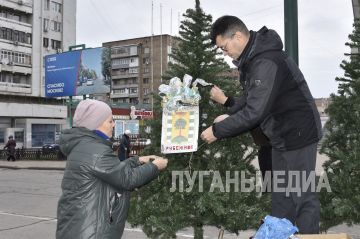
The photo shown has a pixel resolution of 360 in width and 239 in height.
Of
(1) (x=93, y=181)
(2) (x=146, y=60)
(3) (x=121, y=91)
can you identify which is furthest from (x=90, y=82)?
(3) (x=121, y=91)

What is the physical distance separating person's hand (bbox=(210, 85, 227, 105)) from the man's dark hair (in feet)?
2.79

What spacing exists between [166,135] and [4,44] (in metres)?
56.2

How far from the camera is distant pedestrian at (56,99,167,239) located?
292 cm

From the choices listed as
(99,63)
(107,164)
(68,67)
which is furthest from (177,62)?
(68,67)

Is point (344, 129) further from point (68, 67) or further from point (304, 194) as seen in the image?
point (68, 67)

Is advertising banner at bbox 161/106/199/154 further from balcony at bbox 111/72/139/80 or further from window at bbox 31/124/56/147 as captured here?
balcony at bbox 111/72/139/80

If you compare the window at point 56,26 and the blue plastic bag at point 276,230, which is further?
the window at point 56,26

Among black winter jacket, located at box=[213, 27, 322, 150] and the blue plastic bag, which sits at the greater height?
black winter jacket, located at box=[213, 27, 322, 150]

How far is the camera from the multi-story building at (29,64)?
50.8 m

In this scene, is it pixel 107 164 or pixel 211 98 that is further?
pixel 211 98

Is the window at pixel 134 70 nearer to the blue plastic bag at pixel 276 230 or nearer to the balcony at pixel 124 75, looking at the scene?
the balcony at pixel 124 75

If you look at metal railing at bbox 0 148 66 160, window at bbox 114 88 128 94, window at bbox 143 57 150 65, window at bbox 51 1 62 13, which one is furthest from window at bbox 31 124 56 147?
window at bbox 114 88 128 94

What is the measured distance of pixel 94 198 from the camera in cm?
295

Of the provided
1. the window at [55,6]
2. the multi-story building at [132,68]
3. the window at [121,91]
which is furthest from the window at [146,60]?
the window at [55,6]
